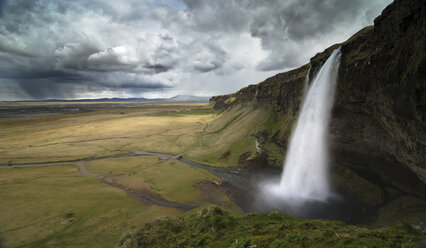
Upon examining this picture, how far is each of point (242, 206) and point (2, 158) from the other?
69.0 m

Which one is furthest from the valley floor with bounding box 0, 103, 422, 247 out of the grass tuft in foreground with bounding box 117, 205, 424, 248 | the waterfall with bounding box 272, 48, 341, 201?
the waterfall with bounding box 272, 48, 341, 201

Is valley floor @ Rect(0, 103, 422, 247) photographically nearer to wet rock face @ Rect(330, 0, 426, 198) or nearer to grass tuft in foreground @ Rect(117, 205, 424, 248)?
grass tuft in foreground @ Rect(117, 205, 424, 248)

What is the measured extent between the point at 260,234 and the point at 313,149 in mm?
29169

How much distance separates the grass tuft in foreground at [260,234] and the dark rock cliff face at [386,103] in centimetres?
1283

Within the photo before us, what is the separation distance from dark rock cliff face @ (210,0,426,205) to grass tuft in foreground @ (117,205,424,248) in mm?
12832

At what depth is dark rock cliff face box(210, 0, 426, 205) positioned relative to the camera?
52.4 ft

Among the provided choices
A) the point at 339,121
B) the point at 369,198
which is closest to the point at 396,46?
the point at 339,121

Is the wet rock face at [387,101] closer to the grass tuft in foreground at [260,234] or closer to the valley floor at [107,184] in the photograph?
the grass tuft in foreground at [260,234]

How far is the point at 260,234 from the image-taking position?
1188 cm

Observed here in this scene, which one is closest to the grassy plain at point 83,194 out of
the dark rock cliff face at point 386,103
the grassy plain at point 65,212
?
the grassy plain at point 65,212

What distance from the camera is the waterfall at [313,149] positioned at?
99.9ft

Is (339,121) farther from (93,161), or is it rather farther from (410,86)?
(93,161)

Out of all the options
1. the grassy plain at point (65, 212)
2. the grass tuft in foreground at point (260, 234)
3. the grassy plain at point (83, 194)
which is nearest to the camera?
the grass tuft in foreground at point (260, 234)

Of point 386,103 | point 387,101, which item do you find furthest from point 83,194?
point 386,103
